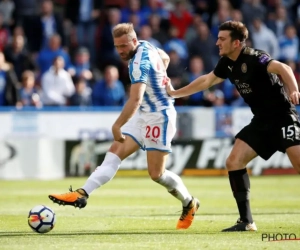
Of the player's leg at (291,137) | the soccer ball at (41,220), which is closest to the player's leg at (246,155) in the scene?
the player's leg at (291,137)

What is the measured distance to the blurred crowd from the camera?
20.1 meters

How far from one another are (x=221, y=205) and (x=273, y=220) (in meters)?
2.55

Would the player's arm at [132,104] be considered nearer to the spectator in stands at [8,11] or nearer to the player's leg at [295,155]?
the player's leg at [295,155]

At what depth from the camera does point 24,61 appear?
2048 centimetres

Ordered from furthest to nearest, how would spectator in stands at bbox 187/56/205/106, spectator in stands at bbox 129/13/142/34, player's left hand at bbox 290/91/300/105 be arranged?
1. spectator in stands at bbox 129/13/142/34
2. spectator in stands at bbox 187/56/205/106
3. player's left hand at bbox 290/91/300/105

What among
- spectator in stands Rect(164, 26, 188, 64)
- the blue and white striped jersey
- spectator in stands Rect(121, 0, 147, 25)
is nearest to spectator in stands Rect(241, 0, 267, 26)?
spectator in stands Rect(164, 26, 188, 64)

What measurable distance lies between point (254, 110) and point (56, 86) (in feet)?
36.0

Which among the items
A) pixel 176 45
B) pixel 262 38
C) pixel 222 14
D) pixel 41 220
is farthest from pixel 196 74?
pixel 41 220

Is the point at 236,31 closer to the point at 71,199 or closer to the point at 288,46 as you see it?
the point at 71,199

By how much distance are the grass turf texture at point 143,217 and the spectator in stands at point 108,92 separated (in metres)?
2.93

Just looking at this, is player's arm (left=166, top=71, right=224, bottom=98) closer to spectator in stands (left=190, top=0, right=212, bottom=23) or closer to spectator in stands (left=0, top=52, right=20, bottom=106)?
spectator in stands (left=0, top=52, right=20, bottom=106)

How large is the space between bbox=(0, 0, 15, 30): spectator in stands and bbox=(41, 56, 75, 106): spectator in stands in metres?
2.36

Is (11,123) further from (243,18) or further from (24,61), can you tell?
(243,18)

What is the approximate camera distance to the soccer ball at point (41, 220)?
9266 mm
